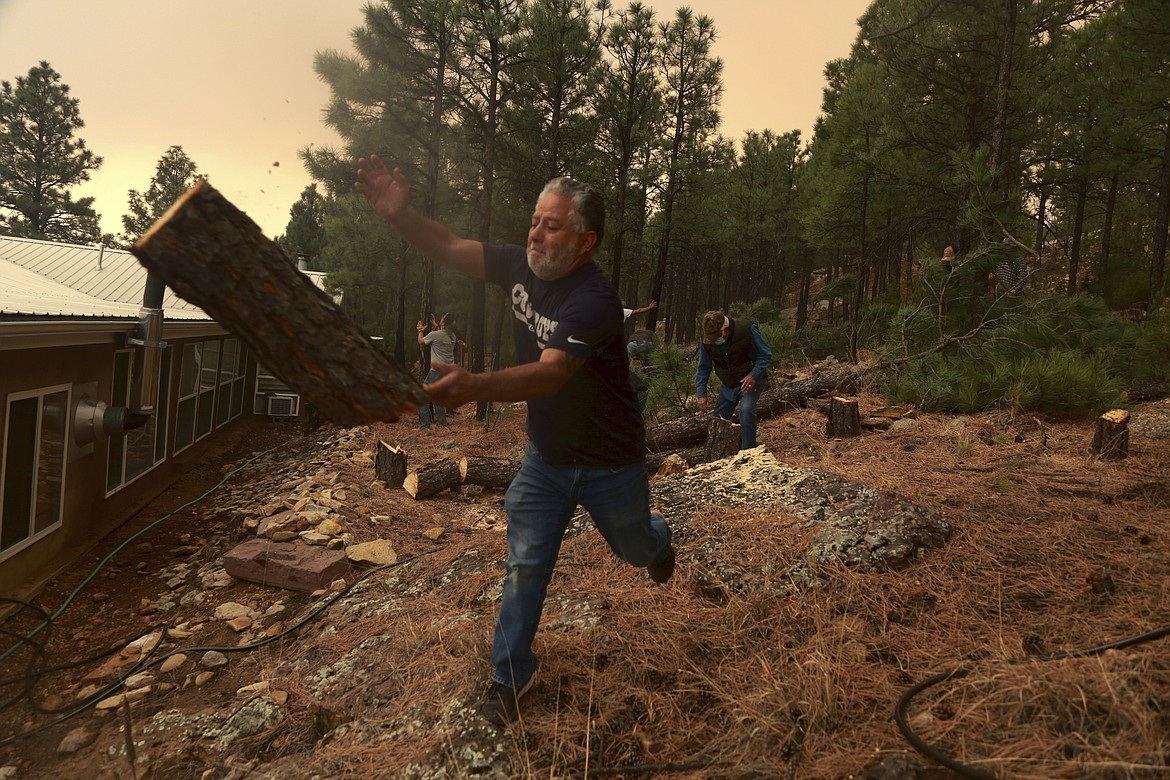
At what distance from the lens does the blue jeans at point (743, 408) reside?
640 cm

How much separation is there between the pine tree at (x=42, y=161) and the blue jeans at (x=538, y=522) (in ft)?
149

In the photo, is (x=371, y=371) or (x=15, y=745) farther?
(x=15, y=745)

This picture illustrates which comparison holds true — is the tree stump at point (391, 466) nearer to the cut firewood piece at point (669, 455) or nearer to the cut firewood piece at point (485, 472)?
the cut firewood piece at point (485, 472)

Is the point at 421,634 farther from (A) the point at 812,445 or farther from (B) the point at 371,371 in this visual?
(A) the point at 812,445

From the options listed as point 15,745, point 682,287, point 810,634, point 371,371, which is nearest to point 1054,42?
point 810,634

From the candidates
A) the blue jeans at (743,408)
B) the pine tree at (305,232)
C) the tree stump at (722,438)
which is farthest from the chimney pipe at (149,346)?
the pine tree at (305,232)

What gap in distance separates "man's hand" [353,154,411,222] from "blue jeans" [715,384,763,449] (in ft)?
14.8

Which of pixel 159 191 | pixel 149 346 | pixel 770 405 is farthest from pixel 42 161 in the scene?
pixel 770 405

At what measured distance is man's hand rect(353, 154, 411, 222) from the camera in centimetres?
257

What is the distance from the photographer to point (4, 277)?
7352 mm

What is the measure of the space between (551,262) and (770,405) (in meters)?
7.20

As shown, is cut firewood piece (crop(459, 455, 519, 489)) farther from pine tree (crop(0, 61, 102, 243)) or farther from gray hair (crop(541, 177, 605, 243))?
pine tree (crop(0, 61, 102, 243))

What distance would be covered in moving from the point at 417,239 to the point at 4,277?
25.6 feet

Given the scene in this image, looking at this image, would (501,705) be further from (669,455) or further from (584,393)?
(669,455)
